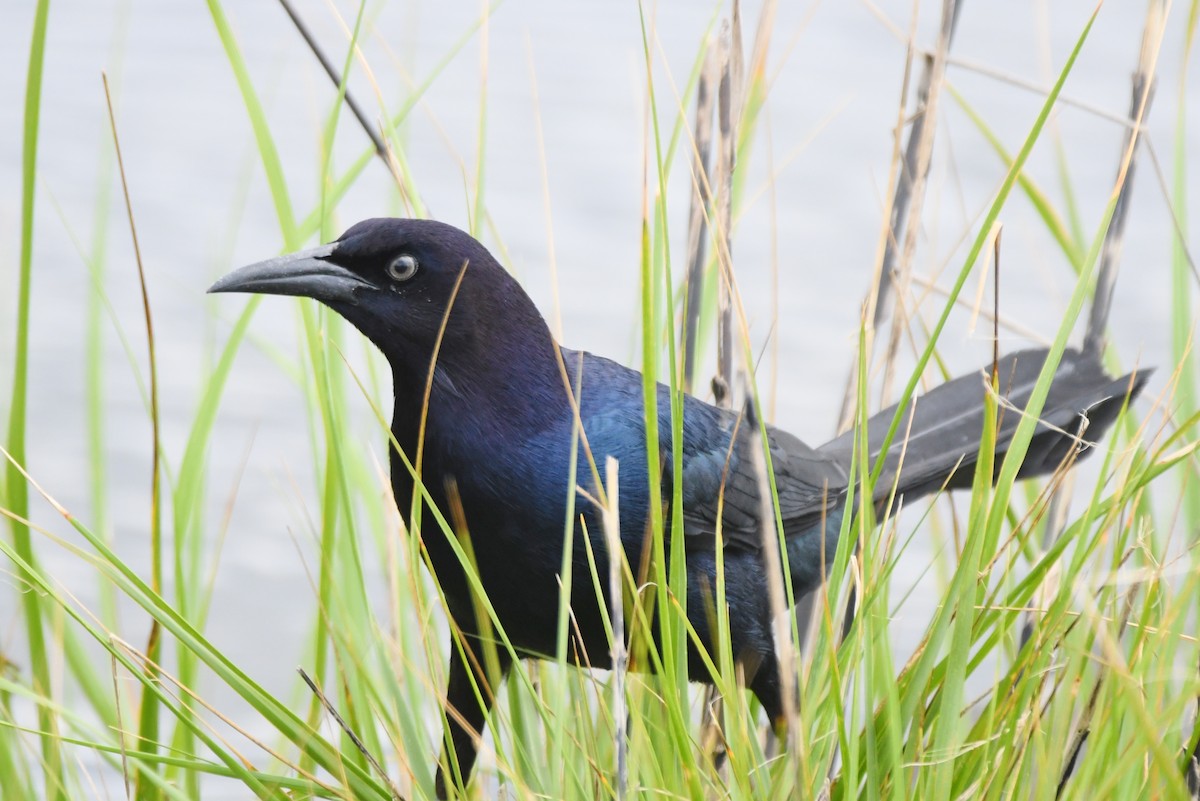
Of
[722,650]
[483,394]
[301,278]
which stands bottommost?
[722,650]

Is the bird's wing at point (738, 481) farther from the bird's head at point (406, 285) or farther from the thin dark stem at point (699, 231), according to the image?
the bird's head at point (406, 285)

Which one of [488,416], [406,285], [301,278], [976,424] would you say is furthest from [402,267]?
[976,424]

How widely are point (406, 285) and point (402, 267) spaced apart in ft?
0.09

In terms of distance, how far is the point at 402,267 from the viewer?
7.36ft

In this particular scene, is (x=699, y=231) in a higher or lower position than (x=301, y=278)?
higher

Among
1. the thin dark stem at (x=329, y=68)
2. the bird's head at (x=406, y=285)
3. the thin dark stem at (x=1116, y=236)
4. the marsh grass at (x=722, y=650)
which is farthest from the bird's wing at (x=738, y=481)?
the thin dark stem at (x=329, y=68)

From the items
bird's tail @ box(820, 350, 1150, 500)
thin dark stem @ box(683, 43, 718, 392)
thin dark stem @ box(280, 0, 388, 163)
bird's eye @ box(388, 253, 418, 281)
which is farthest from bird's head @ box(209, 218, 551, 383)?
bird's tail @ box(820, 350, 1150, 500)

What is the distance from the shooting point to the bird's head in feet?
7.27

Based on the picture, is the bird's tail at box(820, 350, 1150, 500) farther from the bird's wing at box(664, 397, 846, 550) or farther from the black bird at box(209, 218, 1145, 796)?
the black bird at box(209, 218, 1145, 796)

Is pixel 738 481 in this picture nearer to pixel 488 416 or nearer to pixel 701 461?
pixel 701 461

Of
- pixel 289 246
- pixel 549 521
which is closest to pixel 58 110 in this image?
pixel 289 246

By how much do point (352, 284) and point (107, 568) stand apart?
0.66 m

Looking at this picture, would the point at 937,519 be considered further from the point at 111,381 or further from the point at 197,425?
the point at 111,381

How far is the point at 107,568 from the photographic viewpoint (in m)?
1.71
